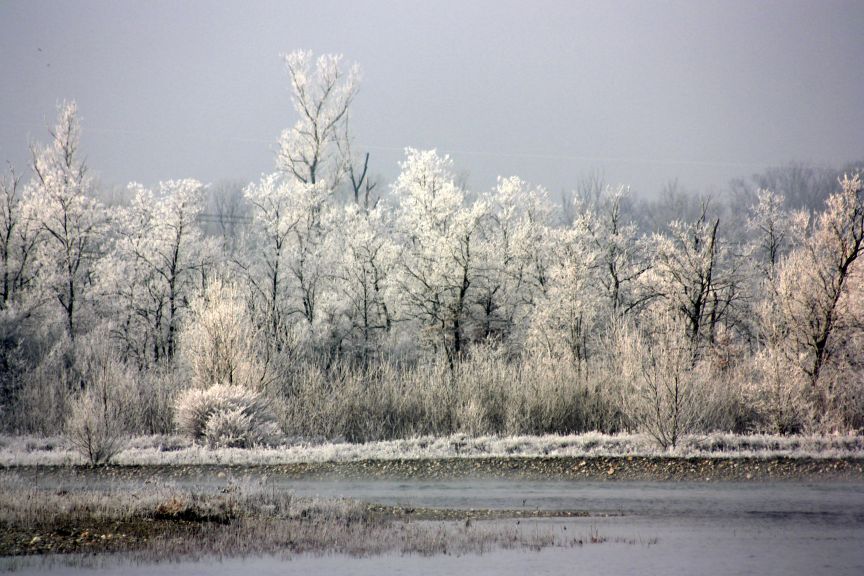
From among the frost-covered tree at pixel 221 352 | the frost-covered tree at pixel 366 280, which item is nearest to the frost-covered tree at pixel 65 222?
the frost-covered tree at pixel 366 280

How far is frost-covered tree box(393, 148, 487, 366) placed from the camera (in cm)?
4025

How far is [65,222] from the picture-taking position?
39.9 meters

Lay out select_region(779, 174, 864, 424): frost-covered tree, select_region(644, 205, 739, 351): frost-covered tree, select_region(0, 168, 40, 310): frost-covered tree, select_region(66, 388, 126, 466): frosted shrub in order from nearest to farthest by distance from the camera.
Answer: select_region(66, 388, 126, 466): frosted shrub < select_region(779, 174, 864, 424): frost-covered tree < select_region(644, 205, 739, 351): frost-covered tree < select_region(0, 168, 40, 310): frost-covered tree

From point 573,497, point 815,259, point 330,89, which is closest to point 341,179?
point 330,89

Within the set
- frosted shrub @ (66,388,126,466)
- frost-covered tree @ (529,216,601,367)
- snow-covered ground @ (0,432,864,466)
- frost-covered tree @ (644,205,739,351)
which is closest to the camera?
snow-covered ground @ (0,432,864,466)

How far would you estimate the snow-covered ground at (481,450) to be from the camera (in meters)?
16.1

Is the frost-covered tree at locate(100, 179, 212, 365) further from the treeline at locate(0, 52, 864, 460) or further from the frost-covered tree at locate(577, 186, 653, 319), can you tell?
the frost-covered tree at locate(577, 186, 653, 319)

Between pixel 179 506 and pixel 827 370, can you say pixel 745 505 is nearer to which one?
pixel 179 506

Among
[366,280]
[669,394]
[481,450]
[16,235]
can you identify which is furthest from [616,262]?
[16,235]

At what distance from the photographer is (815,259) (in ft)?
83.5

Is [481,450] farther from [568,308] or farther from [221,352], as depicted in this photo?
[568,308]

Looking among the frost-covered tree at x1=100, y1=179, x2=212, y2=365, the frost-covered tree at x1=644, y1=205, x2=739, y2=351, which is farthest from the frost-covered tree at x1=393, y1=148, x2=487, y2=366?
the frost-covered tree at x1=100, y1=179, x2=212, y2=365

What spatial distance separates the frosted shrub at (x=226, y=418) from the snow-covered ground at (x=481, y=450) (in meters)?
0.63

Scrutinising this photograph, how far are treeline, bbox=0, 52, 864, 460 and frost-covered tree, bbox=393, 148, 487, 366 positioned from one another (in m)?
0.13
